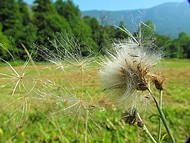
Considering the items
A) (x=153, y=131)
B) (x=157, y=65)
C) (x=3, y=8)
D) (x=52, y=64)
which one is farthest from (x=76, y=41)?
(x=3, y=8)

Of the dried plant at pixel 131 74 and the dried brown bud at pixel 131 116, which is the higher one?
the dried plant at pixel 131 74

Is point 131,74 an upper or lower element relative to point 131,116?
upper

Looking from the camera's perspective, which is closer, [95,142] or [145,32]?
[145,32]

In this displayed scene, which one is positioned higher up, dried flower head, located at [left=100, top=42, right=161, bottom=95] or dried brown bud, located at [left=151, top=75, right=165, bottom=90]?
dried flower head, located at [left=100, top=42, right=161, bottom=95]

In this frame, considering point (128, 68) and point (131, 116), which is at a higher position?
point (128, 68)

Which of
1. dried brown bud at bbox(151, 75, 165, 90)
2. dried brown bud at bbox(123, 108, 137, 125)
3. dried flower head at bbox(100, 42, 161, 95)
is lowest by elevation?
dried brown bud at bbox(123, 108, 137, 125)

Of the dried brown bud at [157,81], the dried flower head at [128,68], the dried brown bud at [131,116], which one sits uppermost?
the dried flower head at [128,68]

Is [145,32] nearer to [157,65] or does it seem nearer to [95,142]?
[157,65]

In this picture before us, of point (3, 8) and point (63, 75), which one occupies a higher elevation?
point (63, 75)
